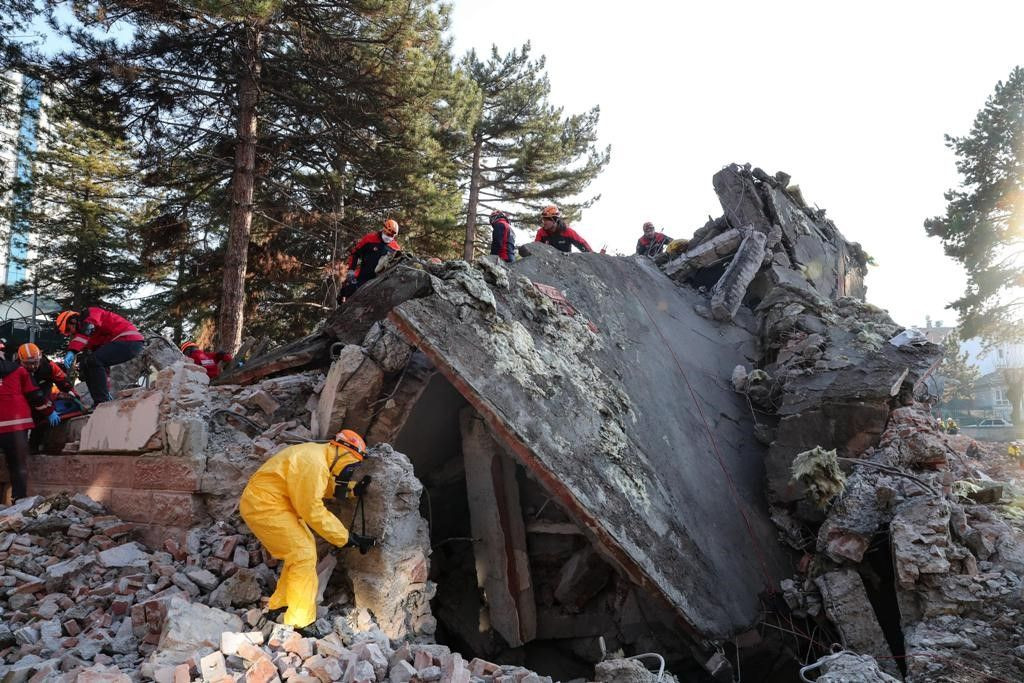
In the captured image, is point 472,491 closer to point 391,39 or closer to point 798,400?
point 798,400

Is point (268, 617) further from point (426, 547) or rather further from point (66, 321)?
point (66, 321)

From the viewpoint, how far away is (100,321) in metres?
6.83

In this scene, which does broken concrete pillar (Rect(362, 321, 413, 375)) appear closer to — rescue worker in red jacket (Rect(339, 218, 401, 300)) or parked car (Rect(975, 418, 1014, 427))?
rescue worker in red jacket (Rect(339, 218, 401, 300))

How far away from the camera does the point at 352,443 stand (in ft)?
14.4

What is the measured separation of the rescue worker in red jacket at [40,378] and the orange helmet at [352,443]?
402 cm

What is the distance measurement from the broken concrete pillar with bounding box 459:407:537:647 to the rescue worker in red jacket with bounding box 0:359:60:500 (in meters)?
4.47

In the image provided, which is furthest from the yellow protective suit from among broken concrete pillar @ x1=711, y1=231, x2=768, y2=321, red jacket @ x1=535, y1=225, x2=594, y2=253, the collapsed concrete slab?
broken concrete pillar @ x1=711, y1=231, x2=768, y2=321

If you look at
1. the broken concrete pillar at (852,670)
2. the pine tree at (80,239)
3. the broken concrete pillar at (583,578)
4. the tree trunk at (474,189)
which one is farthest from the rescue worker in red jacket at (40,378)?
the tree trunk at (474,189)

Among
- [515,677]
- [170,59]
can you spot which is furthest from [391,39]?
[515,677]

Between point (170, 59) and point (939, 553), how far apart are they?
475 inches

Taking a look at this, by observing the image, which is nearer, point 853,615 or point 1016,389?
point 853,615

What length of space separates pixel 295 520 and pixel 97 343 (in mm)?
4314

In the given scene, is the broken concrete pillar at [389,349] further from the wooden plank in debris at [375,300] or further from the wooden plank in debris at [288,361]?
the wooden plank in debris at [288,361]

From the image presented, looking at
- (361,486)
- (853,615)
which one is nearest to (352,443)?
(361,486)
